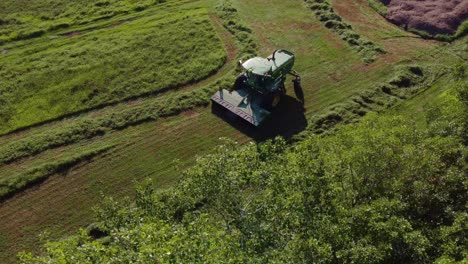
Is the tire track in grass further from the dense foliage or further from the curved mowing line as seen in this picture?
the dense foliage

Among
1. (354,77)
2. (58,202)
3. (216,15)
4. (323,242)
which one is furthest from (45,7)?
(323,242)

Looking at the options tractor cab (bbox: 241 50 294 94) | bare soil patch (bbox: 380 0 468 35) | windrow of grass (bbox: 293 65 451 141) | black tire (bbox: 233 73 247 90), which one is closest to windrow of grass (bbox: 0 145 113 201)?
black tire (bbox: 233 73 247 90)

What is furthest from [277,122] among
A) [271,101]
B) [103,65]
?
[103,65]

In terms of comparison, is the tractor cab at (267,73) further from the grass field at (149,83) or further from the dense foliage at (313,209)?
the dense foliage at (313,209)

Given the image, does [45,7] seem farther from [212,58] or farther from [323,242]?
[323,242]

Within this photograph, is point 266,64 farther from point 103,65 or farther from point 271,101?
point 103,65

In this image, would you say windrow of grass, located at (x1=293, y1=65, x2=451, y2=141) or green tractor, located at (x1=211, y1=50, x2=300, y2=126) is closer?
green tractor, located at (x1=211, y1=50, x2=300, y2=126)

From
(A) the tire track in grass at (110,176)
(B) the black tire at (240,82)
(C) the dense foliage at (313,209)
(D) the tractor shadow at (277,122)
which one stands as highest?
(C) the dense foliage at (313,209)

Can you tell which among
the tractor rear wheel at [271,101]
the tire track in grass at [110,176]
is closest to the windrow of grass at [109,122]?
the tire track in grass at [110,176]
